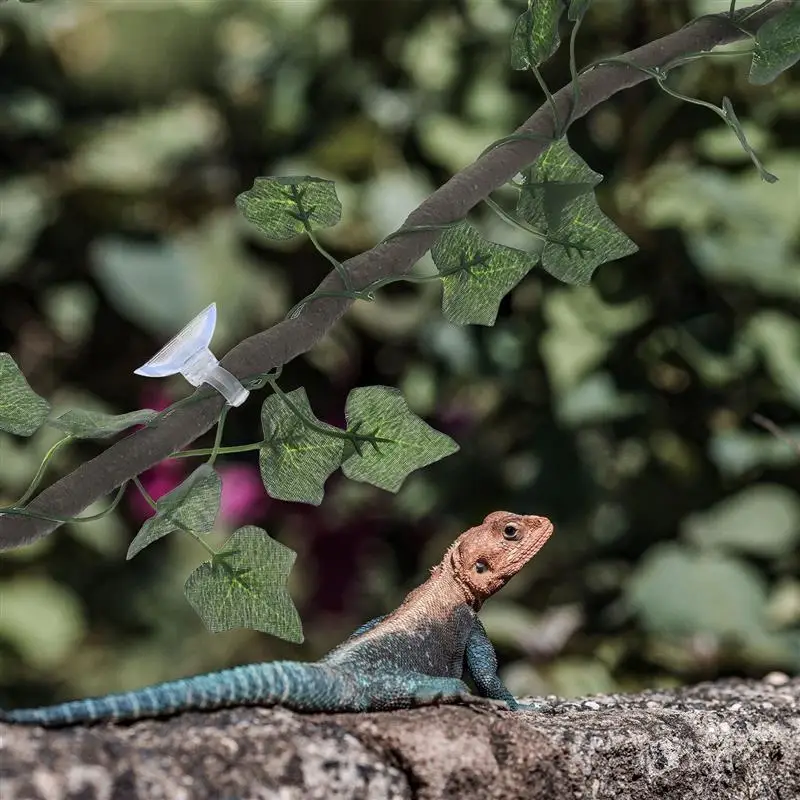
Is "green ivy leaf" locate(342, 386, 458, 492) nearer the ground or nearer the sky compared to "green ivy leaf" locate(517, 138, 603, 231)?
nearer the ground

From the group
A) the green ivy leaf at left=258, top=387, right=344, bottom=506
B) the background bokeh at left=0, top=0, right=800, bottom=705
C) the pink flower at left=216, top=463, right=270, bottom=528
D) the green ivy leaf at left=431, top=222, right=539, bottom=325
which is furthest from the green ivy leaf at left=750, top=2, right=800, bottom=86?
the pink flower at left=216, top=463, right=270, bottom=528

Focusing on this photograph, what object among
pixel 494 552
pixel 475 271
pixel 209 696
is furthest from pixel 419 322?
pixel 209 696

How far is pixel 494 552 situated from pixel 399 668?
0.14m

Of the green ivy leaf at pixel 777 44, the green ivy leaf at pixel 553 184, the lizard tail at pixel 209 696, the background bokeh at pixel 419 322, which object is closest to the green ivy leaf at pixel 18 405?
the lizard tail at pixel 209 696

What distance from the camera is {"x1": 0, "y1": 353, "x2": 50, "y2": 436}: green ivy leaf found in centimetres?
64

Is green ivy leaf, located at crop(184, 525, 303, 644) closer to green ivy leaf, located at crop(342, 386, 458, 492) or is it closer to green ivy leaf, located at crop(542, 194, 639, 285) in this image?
green ivy leaf, located at crop(342, 386, 458, 492)

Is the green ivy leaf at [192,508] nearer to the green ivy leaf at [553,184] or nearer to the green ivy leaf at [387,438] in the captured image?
the green ivy leaf at [387,438]

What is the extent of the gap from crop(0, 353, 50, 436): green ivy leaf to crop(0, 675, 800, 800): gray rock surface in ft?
0.48

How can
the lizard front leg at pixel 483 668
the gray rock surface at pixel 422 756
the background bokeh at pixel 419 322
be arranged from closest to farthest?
the gray rock surface at pixel 422 756 → the lizard front leg at pixel 483 668 → the background bokeh at pixel 419 322

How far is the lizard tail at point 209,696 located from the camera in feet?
1.77

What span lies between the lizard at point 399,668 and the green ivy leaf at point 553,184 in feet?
0.60

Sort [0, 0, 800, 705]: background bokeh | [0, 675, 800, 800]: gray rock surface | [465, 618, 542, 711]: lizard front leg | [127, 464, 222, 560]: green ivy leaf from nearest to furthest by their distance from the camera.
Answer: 1. [0, 675, 800, 800]: gray rock surface
2. [127, 464, 222, 560]: green ivy leaf
3. [465, 618, 542, 711]: lizard front leg
4. [0, 0, 800, 705]: background bokeh

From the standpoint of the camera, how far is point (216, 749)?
55cm

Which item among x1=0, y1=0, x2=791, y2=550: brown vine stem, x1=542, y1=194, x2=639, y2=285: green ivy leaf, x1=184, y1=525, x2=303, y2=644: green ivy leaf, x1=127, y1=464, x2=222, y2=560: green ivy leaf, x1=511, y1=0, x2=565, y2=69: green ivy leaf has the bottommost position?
x1=184, y1=525, x2=303, y2=644: green ivy leaf
